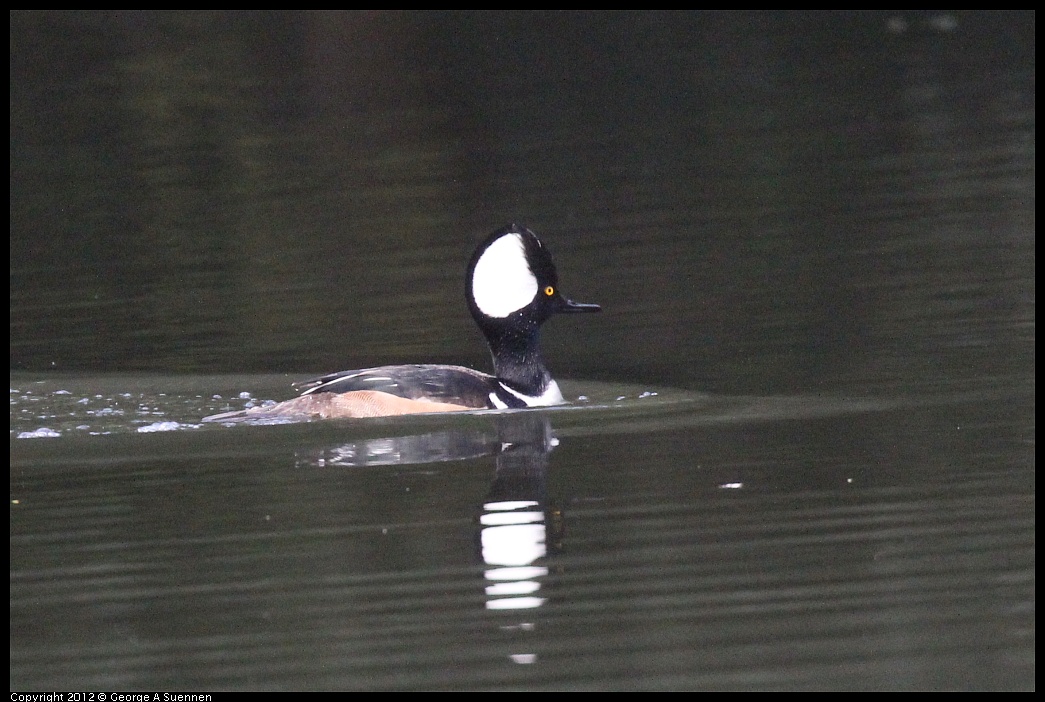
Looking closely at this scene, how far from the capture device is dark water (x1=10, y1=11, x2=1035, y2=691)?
6.66 metres

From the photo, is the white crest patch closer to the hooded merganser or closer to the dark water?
the hooded merganser

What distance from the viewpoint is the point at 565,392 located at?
38.1ft

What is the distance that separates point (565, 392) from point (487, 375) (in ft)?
2.11

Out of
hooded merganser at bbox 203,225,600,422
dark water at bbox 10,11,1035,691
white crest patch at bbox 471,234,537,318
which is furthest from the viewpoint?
white crest patch at bbox 471,234,537,318

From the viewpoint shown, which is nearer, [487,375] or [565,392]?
[487,375]

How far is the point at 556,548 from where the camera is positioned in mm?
7688

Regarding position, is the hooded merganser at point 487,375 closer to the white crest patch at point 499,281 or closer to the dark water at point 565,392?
the white crest patch at point 499,281

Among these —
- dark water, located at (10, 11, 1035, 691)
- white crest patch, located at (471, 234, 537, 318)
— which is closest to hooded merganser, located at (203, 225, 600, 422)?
white crest patch, located at (471, 234, 537, 318)

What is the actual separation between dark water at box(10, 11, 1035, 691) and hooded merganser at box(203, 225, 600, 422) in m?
0.21

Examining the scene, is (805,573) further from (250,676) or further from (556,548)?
(250,676)

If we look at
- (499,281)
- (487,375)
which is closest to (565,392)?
(487,375)

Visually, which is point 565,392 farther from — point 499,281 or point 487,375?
point 499,281

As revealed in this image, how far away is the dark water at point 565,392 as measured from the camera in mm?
6664

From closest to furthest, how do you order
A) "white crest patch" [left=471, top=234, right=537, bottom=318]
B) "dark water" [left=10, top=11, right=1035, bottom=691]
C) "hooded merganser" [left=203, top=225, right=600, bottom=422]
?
"dark water" [left=10, top=11, right=1035, bottom=691]
"hooded merganser" [left=203, top=225, right=600, bottom=422]
"white crest patch" [left=471, top=234, right=537, bottom=318]
